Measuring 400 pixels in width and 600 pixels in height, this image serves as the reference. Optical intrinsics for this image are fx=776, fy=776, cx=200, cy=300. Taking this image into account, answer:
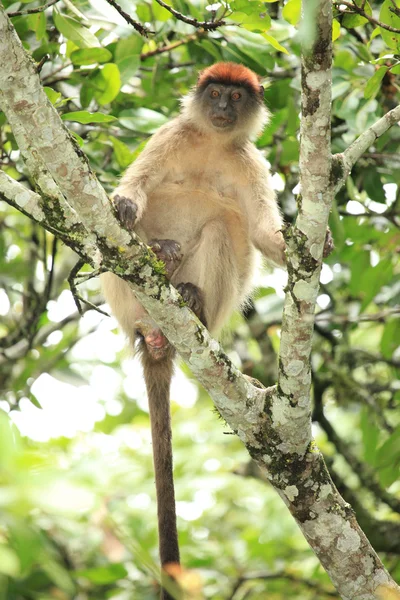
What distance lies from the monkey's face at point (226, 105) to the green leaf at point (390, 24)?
1.58 metres

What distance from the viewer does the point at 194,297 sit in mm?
4652

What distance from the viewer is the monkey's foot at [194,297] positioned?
4633 millimetres

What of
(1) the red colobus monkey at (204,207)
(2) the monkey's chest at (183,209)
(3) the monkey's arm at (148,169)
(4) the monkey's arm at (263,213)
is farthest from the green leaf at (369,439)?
(3) the monkey's arm at (148,169)

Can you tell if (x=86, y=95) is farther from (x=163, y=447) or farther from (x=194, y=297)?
(x=163, y=447)

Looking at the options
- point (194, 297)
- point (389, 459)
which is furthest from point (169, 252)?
point (389, 459)

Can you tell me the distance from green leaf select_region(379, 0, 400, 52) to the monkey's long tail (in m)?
2.14

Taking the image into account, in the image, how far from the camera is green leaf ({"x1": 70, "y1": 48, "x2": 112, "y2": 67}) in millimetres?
4301

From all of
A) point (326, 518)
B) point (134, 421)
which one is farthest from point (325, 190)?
point (134, 421)

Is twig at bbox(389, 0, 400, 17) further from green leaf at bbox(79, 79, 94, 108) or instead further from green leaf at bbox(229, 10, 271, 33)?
green leaf at bbox(79, 79, 94, 108)

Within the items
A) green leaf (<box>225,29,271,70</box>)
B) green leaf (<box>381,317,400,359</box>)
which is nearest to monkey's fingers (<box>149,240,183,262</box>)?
green leaf (<box>225,29,271,70</box>)

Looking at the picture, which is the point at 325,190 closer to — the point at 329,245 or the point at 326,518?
the point at 329,245

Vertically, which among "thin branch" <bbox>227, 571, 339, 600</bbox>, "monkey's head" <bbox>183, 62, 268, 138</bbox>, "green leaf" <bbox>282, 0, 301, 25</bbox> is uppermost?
"monkey's head" <bbox>183, 62, 268, 138</bbox>

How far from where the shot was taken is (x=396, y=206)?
5.80 metres

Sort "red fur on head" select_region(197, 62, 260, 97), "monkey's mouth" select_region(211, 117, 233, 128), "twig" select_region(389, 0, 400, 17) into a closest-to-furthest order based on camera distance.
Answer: "twig" select_region(389, 0, 400, 17), "monkey's mouth" select_region(211, 117, 233, 128), "red fur on head" select_region(197, 62, 260, 97)
